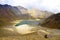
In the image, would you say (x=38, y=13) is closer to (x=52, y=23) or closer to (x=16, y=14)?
(x=52, y=23)

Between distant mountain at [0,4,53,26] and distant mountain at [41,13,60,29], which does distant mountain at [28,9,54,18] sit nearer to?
distant mountain at [0,4,53,26]

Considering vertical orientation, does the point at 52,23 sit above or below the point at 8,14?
below

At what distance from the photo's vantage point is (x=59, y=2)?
6.51 meters

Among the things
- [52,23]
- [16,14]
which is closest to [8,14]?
[16,14]

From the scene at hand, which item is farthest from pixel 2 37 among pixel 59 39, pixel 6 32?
pixel 59 39

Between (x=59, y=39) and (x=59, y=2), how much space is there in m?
1.46

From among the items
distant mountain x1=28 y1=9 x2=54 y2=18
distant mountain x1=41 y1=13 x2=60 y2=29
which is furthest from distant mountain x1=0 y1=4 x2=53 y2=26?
distant mountain x1=41 y1=13 x2=60 y2=29

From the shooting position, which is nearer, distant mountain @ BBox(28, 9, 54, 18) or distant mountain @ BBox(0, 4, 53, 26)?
distant mountain @ BBox(0, 4, 53, 26)

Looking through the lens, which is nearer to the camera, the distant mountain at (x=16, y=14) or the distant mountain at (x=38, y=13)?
the distant mountain at (x=16, y=14)

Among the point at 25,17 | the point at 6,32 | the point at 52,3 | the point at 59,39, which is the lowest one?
the point at 59,39

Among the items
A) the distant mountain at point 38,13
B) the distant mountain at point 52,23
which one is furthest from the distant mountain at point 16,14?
the distant mountain at point 52,23

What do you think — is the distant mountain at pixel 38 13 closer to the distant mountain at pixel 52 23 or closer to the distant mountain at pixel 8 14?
the distant mountain at pixel 52 23

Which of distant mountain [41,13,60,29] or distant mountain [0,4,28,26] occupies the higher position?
distant mountain [0,4,28,26]

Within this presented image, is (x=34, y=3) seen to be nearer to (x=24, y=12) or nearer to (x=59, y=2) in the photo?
(x=24, y=12)
